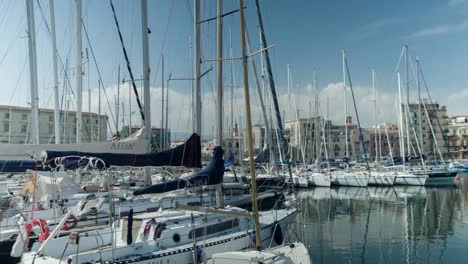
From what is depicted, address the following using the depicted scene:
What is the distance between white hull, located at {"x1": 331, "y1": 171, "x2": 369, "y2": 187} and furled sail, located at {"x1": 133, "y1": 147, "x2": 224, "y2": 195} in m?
40.6

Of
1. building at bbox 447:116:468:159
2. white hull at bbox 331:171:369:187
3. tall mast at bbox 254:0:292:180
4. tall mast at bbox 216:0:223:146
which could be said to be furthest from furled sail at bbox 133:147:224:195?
building at bbox 447:116:468:159

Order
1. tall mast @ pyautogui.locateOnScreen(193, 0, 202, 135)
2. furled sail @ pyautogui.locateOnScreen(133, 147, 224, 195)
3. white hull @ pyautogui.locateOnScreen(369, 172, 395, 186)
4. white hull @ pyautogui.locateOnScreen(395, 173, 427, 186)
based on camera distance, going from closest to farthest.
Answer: furled sail @ pyautogui.locateOnScreen(133, 147, 224, 195) → tall mast @ pyautogui.locateOnScreen(193, 0, 202, 135) → white hull @ pyautogui.locateOnScreen(395, 173, 427, 186) → white hull @ pyautogui.locateOnScreen(369, 172, 395, 186)

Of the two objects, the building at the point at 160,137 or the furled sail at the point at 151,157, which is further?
the building at the point at 160,137

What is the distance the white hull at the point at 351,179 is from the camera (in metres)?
48.9

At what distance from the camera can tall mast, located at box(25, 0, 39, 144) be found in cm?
2325

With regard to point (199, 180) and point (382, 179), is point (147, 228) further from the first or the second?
point (382, 179)

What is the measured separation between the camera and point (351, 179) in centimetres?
4988

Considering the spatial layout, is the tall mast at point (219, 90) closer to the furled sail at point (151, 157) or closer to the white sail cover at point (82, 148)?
the furled sail at point (151, 157)

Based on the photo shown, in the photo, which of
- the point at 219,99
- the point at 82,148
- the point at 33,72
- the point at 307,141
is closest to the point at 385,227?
the point at 219,99

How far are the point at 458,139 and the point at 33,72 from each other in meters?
124

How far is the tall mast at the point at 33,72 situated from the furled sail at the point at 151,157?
11714 millimetres

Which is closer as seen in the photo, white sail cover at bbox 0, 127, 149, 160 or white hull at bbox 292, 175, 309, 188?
white sail cover at bbox 0, 127, 149, 160

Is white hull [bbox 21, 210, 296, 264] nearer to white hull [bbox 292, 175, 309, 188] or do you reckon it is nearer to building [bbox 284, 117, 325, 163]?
white hull [bbox 292, 175, 309, 188]

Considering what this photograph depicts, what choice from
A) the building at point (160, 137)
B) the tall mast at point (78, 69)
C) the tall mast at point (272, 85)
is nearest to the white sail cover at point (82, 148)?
the tall mast at point (78, 69)
